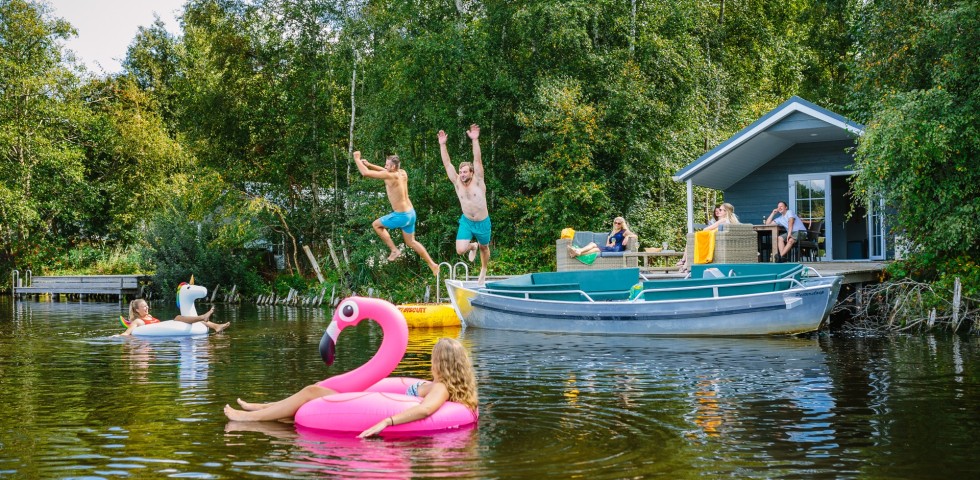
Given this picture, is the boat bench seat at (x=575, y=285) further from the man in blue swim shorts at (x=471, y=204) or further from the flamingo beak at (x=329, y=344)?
the flamingo beak at (x=329, y=344)

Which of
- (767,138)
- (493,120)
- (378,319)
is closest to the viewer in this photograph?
(378,319)

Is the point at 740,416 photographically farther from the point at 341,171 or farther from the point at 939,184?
the point at 341,171

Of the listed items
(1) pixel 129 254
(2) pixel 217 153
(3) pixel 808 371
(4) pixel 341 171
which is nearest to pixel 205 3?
(2) pixel 217 153

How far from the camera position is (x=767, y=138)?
26344mm

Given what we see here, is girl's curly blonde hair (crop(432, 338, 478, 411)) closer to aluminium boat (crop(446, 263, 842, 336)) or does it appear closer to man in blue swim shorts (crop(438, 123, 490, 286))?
man in blue swim shorts (crop(438, 123, 490, 286))

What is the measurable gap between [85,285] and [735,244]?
30684mm

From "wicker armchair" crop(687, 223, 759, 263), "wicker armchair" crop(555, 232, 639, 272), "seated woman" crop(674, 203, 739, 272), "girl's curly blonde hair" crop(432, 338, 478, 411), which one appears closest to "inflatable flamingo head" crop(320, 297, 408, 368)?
"girl's curly blonde hair" crop(432, 338, 478, 411)

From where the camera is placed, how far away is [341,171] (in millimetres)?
40094

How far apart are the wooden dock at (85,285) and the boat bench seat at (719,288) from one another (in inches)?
1139

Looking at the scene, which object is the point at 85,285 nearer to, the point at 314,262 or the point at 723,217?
the point at 314,262

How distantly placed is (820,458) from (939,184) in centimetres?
1531

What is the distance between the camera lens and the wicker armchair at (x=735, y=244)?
2252 centimetres

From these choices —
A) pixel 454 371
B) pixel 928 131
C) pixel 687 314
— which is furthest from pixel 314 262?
pixel 454 371

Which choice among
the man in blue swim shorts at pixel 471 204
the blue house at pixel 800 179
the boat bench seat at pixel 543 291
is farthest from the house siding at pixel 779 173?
the man in blue swim shorts at pixel 471 204
